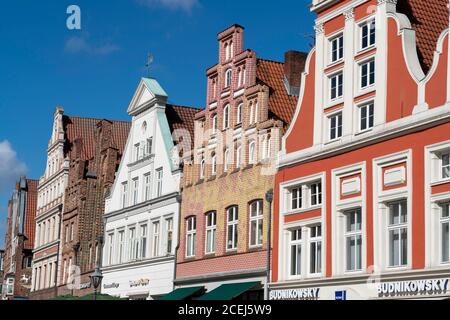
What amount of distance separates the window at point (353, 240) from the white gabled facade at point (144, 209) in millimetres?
13141

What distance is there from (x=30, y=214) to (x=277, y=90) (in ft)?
147

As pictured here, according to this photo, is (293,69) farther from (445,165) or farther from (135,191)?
(445,165)

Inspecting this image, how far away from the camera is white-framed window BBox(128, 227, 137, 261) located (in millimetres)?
45312

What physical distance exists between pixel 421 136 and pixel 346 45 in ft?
18.6

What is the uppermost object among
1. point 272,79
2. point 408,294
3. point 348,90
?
point 272,79

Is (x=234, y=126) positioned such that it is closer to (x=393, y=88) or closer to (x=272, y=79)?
(x=272, y=79)

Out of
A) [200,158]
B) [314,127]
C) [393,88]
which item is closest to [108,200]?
[200,158]

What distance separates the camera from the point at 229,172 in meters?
36.8

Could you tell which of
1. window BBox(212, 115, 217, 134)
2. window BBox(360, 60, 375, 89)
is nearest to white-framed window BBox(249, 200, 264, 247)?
window BBox(212, 115, 217, 134)

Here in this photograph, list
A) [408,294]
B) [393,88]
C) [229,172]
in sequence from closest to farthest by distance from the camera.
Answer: [408,294] < [393,88] < [229,172]

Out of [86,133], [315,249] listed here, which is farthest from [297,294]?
[86,133]

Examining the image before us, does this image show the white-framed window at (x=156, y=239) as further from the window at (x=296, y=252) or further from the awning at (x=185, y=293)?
the window at (x=296, y=252)

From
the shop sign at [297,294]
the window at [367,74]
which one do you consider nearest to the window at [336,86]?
the window at [367,74]

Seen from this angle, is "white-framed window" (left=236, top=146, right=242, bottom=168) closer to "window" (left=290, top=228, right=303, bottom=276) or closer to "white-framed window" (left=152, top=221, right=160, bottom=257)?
"window" (left=290, top=228, right=303, bottom=276)
